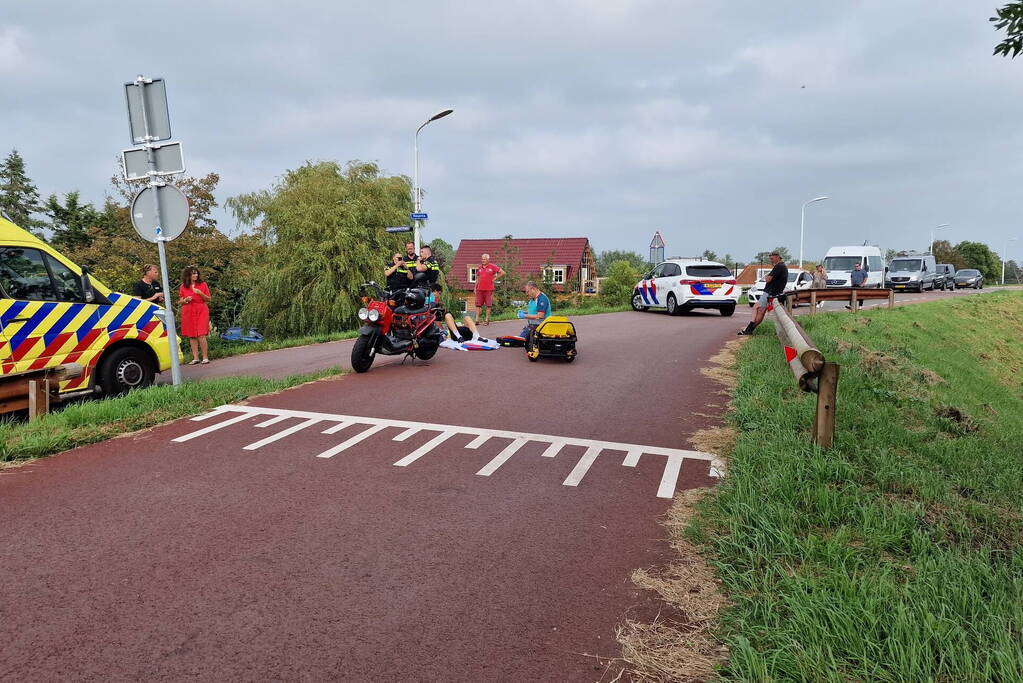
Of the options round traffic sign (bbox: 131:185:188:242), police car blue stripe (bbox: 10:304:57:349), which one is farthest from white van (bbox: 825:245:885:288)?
police car blue stripe (bbox: 10:304:57:349)

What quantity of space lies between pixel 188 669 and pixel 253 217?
26.6 metres

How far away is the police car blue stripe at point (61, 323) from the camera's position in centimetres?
726

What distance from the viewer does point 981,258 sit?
70.6 meters

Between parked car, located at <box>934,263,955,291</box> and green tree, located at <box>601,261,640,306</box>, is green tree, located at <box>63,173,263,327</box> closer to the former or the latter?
green tree, located at <box>601,261,640,306</box>

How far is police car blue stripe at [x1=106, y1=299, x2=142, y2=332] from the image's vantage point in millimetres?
7843

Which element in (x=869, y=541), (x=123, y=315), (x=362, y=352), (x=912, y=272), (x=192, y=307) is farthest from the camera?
(x=912, y=272)

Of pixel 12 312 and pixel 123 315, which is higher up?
pixel 12 312

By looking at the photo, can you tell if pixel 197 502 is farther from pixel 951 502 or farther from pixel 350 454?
pixel 951 502

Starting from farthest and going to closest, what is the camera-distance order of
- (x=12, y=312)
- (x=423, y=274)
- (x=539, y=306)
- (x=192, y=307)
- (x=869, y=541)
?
(x=539, y=306) < (x=192, y=307) < (x=423, y=274) < (x=12, y=312) < (x=869, y=541)

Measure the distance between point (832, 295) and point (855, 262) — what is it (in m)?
16.8

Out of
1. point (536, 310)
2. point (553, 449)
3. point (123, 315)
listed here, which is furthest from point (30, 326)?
point (536, 310)

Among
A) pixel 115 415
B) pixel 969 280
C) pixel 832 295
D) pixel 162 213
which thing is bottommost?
pixel 969 280

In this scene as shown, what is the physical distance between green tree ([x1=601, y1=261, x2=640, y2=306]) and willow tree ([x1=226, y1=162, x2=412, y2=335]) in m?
13.7

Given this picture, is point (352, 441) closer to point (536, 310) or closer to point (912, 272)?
point (536, 310)
